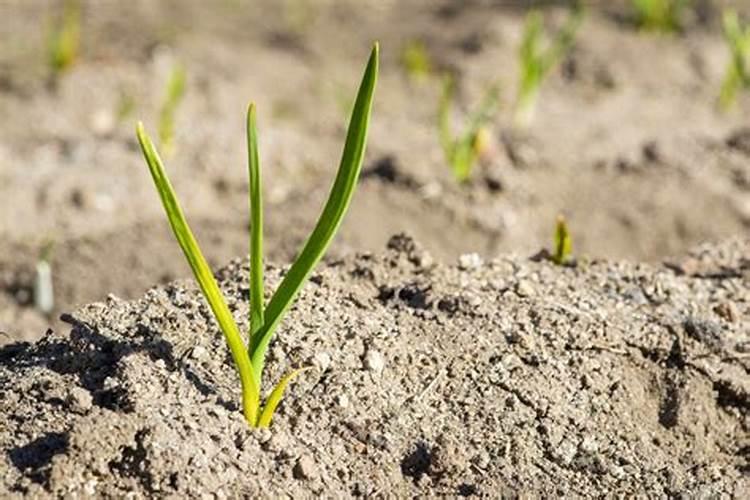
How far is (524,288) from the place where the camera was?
2.50 m

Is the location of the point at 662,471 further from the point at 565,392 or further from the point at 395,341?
the point at 395,341

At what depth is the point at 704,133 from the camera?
4.43 m

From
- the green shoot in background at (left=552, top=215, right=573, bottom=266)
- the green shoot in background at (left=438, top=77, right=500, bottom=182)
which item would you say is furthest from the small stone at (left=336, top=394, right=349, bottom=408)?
the green shoot in background at (left=438, top=77, right=500, bottom=182)

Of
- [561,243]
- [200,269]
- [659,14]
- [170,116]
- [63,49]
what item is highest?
[659,14]

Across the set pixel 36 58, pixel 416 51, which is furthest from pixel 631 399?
pixel 36 58

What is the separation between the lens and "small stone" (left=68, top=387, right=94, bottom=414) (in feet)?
6.54

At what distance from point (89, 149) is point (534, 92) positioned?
1.48 metres

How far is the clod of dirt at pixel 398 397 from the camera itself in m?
1.96

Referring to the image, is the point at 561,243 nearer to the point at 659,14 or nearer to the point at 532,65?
the point at 532,65

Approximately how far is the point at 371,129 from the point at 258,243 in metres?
2.49

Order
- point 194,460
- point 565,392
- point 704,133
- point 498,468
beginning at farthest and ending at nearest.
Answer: point 704,133, point 565,392, point 498,468, point 194,460

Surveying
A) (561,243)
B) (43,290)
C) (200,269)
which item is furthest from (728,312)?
(43,290)

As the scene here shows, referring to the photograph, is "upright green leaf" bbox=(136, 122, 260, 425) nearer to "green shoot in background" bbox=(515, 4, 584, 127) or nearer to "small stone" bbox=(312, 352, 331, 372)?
"small stone" bbox=(312, 352, 331, 372)

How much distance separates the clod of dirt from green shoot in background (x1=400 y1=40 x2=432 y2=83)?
2250 millimetres
